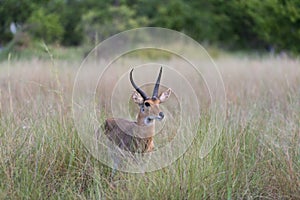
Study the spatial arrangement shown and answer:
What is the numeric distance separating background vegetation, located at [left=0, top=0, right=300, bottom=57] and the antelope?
921 centimetres

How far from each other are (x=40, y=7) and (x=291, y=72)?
1119 centimetres

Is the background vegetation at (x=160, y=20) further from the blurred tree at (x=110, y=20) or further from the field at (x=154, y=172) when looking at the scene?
the field at (x=154, y=172)

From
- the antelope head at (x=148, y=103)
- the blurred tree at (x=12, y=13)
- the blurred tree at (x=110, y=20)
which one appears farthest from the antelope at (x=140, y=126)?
the blurred tree at (x=110, y=20)

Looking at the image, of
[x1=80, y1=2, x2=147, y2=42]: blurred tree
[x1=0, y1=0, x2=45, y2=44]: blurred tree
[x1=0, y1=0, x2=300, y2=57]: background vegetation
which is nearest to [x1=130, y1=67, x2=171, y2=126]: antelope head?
[x1=0, y1=0, x2=300, y2=57]: background vegetation

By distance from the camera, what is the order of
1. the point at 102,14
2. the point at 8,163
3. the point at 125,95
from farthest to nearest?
the point at 102,14, the point at 125,95, the point at 8,163

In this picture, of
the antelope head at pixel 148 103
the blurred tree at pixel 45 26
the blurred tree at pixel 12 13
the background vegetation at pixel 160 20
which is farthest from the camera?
the blurred tree at pixel 45 26

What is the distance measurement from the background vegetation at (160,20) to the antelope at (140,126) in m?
9.21

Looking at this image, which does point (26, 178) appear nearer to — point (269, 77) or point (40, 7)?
point (269, 77)

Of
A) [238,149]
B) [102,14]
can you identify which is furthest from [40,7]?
[238,149]

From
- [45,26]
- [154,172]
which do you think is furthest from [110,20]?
[154,172]

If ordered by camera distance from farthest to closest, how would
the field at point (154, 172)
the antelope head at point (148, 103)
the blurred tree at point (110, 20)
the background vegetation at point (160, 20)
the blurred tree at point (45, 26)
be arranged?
the blurred tree at point (110, 20) → the blurred tree at point (45, 26) → the background vegetation at point (160, 20) → the antelope head at point (148, 103) → the field at point (154, 172)

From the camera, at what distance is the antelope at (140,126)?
11.5 ft

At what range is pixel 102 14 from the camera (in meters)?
19.0

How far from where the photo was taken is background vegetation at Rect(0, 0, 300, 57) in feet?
48.6
